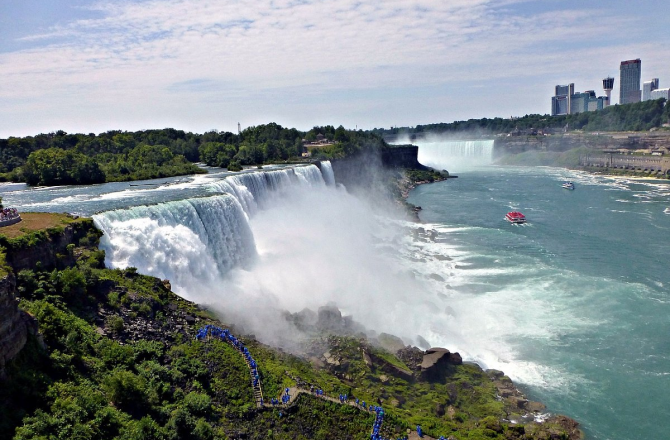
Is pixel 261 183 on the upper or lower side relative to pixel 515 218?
upper

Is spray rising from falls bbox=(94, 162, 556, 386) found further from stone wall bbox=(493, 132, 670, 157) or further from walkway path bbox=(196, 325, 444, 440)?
stone wall bbox=(493, 132, 670, 157)

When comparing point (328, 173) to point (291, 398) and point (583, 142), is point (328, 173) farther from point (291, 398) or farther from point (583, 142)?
point (583, 142)

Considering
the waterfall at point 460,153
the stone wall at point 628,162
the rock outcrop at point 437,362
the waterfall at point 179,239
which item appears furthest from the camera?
the waterfall at point 460,153

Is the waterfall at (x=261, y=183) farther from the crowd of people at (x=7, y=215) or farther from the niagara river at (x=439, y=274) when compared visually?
the crowd of people at (x=7, y=215)

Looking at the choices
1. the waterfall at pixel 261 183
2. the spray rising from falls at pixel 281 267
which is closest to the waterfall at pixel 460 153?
the waterfall at pixel 261 183

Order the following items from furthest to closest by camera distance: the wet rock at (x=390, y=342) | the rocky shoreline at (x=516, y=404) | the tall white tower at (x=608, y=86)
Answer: the tall white tower at (x=608, y=86), the wet rock at (x=390, y=342), the rocky shoreline at (x=516, y=404)

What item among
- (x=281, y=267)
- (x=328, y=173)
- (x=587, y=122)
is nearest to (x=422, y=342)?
(x=281, y=267)
